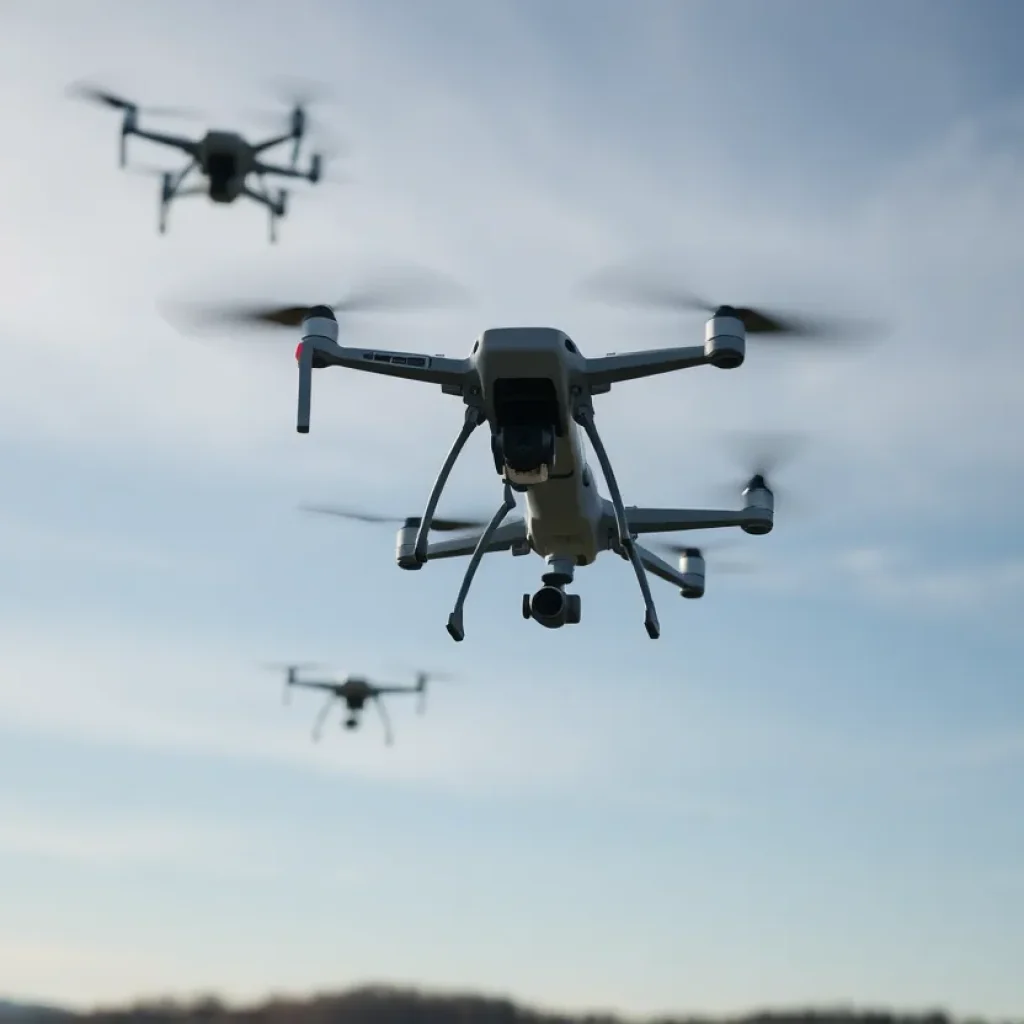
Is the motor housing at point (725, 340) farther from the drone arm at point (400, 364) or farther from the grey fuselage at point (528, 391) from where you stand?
the drone arm at point (400, 364)

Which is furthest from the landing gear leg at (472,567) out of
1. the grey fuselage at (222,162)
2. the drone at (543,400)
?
the grey fuselage at (222,162)

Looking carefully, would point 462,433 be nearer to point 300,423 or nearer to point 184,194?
point 300,423

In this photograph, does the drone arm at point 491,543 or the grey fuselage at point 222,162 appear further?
the grey fuselage at point 222,162

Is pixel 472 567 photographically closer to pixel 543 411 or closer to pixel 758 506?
pixel 543 411

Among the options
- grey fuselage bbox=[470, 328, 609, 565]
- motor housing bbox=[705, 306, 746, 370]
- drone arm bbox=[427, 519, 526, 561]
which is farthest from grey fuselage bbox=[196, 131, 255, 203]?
motor housing bbox=[705, 306, 746, 370]

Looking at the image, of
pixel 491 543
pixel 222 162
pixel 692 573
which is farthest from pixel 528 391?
pixel 222 162

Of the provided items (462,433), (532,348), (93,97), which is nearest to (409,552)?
(462,433)

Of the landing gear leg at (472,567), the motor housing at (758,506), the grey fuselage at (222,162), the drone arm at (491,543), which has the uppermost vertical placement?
the grey fuselage at (222,162)
